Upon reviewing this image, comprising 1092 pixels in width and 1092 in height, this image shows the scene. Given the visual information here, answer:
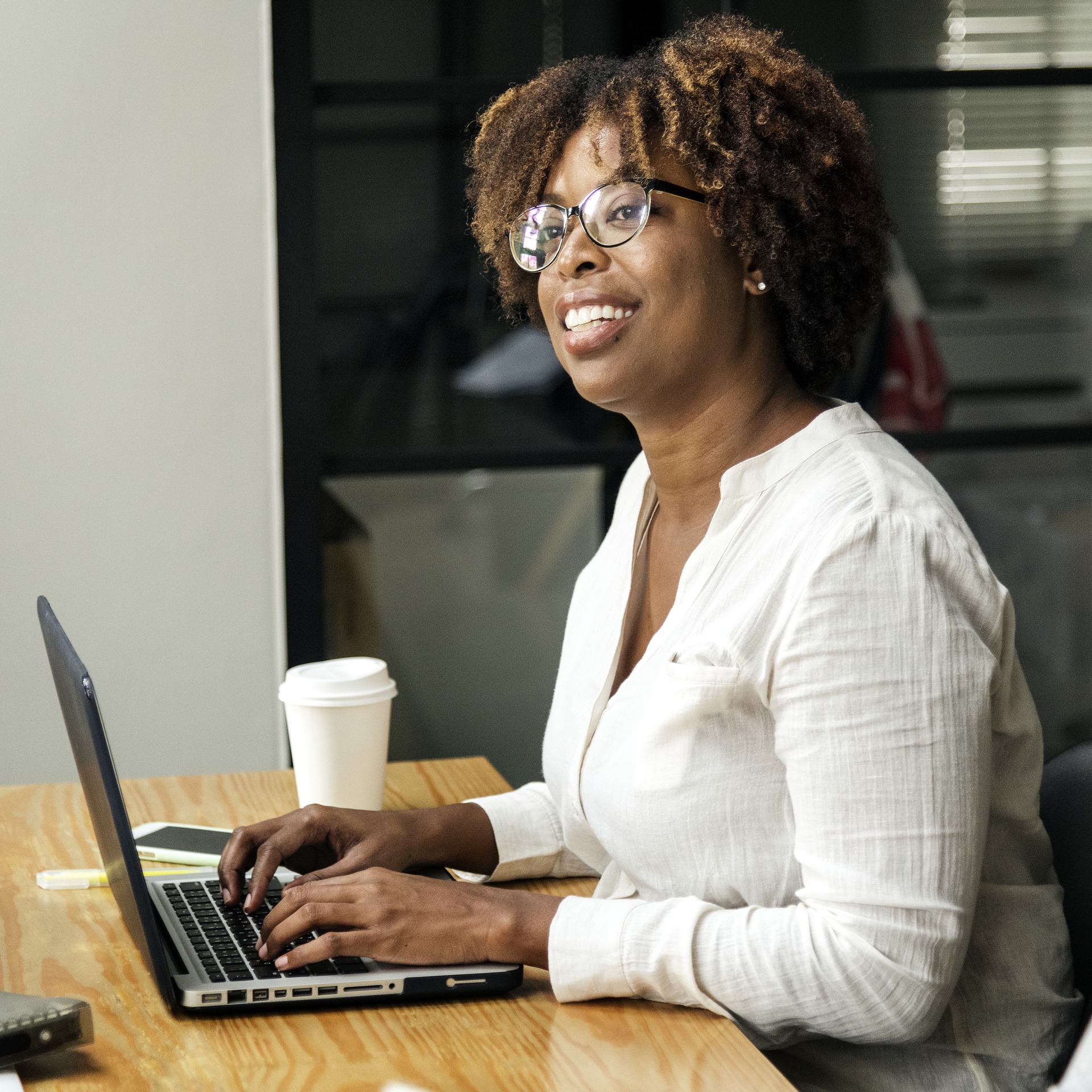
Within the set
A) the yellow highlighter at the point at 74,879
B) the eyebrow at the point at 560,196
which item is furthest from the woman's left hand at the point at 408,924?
the eyebrow at the point at 560,196

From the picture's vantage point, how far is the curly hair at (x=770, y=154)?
49.2 inches

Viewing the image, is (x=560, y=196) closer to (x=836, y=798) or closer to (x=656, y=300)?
(x=656, y=300)

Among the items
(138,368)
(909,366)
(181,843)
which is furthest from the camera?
(909,366)

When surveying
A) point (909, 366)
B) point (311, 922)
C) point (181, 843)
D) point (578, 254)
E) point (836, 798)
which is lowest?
point (181, 843)

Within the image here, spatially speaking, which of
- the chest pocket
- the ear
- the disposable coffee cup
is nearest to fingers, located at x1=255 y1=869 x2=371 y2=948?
the chest pocket

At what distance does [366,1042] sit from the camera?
0.97m

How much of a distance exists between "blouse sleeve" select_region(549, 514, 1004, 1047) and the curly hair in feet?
1.10

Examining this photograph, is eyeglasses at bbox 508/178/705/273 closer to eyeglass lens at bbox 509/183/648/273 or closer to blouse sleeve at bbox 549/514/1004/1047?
eyeglass lens at bbox 509/183/648/273

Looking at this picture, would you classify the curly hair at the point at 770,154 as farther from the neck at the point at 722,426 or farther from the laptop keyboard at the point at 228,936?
the laptop keyboard at the point at 228,936

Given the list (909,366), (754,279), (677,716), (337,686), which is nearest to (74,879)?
(337,686)

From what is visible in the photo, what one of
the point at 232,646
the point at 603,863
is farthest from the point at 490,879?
the point at 232,646

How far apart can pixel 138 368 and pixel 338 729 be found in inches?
46.6

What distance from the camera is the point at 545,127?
139 cm

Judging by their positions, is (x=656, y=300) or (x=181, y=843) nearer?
(x=656, y=300)
